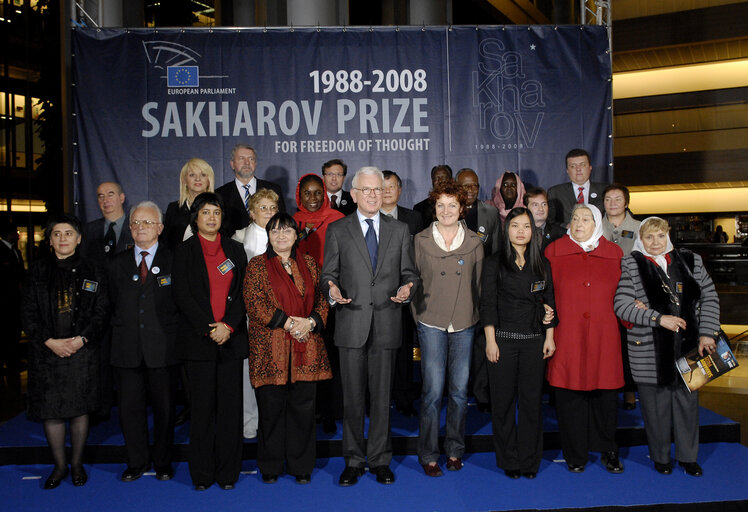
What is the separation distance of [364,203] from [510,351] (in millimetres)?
1268

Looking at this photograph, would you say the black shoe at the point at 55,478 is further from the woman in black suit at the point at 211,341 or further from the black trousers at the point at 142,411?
the woman in black suit at the point at 211,341

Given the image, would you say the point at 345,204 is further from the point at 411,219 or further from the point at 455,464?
the point at 455,464

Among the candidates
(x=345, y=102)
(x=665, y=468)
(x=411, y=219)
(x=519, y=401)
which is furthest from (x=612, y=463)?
(x=345, y=102)

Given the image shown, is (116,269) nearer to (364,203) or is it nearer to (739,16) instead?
(364,203)

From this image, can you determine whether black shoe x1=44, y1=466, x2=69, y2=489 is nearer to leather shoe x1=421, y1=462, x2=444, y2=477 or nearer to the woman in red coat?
leather shoe x1=421, y1=462, x2=444, y2=477

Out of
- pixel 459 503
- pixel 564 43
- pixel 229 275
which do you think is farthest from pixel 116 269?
pixel 564 43

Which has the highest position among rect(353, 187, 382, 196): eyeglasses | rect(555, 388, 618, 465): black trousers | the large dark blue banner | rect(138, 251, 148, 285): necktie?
the large dark blue banner

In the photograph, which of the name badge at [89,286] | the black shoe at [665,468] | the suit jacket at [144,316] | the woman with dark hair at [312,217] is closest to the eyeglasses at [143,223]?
Result: the suit jacket at [144,316]

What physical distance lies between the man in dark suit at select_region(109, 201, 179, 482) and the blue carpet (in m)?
0.24

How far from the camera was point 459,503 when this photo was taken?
3258 millimetres

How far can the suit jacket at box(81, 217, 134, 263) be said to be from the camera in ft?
15.0

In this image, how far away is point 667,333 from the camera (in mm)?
3643

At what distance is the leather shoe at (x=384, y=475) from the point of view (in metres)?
3.52

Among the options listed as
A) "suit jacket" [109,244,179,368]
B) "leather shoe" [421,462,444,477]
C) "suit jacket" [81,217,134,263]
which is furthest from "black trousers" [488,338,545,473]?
"suit jacket" [81,217,134,263]
